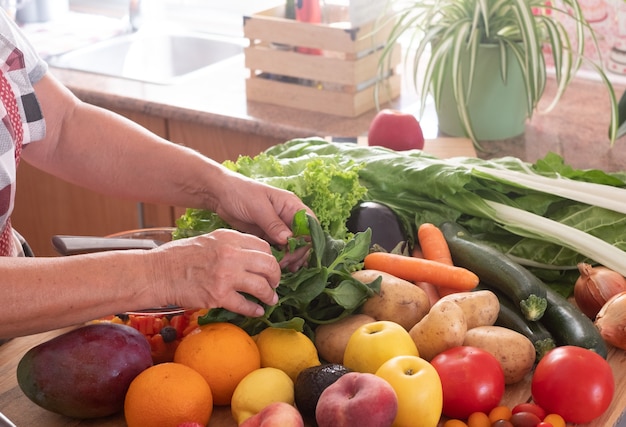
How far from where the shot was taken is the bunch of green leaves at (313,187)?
134 cm

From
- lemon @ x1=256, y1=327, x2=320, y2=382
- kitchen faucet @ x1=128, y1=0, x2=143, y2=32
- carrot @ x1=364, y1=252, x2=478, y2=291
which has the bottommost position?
lemon @ x1=256, y1=327, x2=320, y2=382

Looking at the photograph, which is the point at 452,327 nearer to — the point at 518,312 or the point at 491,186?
the point at 518,312

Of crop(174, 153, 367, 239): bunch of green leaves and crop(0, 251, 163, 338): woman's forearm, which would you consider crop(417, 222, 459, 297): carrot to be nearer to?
crop(174, 153, 367, 239): bunch of green leaves

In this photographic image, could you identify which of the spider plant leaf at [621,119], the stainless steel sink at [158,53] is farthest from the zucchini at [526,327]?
the stainless steel sink at [158,53]

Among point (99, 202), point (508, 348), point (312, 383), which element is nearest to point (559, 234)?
point (508, 348)

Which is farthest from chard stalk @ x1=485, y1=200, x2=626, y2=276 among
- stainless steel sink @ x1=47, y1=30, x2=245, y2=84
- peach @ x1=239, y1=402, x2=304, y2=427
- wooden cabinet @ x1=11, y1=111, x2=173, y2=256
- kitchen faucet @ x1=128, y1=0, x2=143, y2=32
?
kitchen faucet @ x1=128, y1=0, x2=143, y2=32

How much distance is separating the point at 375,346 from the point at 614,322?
36cm

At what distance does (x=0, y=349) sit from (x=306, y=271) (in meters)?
0.45

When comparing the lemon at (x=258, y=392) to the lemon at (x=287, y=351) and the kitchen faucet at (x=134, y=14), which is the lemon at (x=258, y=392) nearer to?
the lemon at (x=287, y=351)

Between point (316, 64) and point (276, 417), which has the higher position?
point (316, 64)

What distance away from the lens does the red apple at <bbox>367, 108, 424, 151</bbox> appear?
5.91 ft

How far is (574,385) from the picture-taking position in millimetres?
1028

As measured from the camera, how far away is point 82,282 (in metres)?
1.02

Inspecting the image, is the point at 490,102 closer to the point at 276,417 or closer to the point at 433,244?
the point at 433,244
